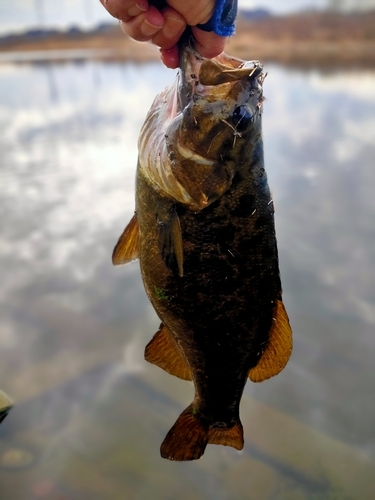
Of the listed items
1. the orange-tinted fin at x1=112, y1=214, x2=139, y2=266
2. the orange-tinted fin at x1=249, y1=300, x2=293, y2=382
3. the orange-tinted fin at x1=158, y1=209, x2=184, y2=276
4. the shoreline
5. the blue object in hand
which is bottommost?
the orange-tinted fin at x1=249, y1=300, x2=293, y2=382

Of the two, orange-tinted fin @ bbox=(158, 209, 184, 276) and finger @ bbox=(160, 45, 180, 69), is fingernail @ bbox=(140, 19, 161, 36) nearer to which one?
finger @ bbox=(160, 45, 180, 69)

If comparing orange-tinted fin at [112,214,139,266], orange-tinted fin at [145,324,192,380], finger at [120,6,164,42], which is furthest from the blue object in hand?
orange-tinted fin at [145,324,192,380]

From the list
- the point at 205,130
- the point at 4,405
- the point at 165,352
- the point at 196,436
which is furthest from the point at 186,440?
the point at 4,405

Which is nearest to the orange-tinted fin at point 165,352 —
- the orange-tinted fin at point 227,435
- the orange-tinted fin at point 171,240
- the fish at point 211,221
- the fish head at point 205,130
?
the fish at point 211,221

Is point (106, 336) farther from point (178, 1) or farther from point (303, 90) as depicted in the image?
point (303, 90)

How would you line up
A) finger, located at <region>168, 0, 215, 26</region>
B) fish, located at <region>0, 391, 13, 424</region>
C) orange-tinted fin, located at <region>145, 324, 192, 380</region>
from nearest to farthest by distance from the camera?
finger, located at <region>168, 0, 215, 26</region>, orange-tinted fin, located at <region>145, 324, 192, 380</region>, fish, located at <region>0, 391, 13, 424</region>

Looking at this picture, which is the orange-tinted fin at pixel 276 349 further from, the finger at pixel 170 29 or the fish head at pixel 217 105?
the finger at pixel 170 29
